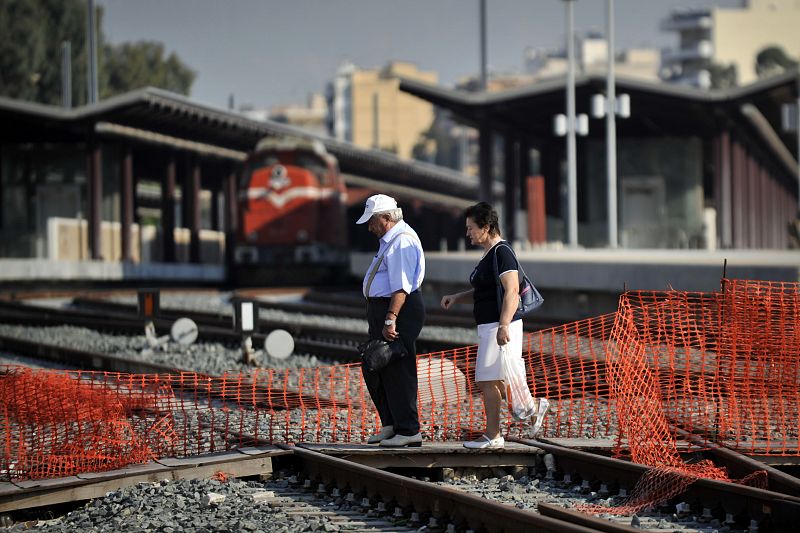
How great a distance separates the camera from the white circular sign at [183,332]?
18.4 m

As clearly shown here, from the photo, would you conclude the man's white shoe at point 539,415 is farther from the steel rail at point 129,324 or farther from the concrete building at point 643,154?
the concrete building at point 643,154

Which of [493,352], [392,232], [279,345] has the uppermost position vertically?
[392,232]

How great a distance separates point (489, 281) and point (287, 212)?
27361 millimetres

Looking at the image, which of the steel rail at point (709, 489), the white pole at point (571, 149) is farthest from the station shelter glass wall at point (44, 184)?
the steel rail at point (709, 489)

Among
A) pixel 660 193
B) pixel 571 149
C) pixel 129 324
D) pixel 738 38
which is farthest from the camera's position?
pixel 738 38

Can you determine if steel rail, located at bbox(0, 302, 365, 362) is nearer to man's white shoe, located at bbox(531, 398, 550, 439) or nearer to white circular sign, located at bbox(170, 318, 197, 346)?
white circular sign, located at bbox(170, 318, 197, 346)

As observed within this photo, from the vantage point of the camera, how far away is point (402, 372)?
8930 mm

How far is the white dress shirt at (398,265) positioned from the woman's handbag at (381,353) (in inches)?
13.3

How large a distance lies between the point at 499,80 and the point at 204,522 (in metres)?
190

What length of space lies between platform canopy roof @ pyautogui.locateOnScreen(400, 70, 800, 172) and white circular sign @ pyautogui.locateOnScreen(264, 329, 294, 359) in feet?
74.7

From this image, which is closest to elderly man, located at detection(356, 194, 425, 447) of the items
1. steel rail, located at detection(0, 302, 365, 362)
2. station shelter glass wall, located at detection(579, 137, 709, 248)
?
steel rail, located at detection(0, 302, 365, 362)

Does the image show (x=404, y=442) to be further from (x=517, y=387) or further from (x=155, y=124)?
(x=155, y=124)

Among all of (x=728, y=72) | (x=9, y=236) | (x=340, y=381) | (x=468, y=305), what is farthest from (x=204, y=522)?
(x=728, y=72)

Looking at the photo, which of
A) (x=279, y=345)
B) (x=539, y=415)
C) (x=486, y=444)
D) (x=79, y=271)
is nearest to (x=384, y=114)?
(x=79, y=271)
